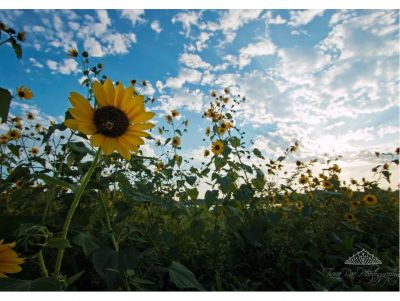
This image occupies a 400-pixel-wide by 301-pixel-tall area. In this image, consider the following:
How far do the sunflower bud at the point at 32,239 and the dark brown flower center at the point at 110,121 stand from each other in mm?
285

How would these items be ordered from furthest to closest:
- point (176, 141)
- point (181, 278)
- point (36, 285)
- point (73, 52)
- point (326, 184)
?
1. point (326, 184)
2. point (176, 141)
3. point (73, 52)
4. point (181, 278)
5. point (36, 285)

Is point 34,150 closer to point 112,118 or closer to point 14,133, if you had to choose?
point 14,133

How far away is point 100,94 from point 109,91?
3 cm

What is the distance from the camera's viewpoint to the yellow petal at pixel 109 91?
927mm

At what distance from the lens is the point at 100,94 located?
92 cm

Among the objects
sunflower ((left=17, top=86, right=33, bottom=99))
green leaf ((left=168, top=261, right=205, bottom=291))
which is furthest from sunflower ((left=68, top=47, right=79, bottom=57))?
green leaf ((left=168, top=261, right=205, bottom=291))

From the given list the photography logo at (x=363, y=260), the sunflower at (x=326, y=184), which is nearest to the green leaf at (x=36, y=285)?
the photography logo at (x=363, y=260)

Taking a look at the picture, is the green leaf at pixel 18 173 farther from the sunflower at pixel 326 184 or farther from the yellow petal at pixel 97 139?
the sunflower at pixel 326 184

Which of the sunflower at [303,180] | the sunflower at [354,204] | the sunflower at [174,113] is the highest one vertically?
the sunflower at [174,113]

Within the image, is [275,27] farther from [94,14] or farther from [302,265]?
[302,265]

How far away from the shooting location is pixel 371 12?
194cm

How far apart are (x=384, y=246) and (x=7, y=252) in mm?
2295

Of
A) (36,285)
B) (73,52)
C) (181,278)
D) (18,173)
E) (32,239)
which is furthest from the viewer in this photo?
(73,52)

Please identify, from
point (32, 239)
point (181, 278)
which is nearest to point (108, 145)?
point (32, 239)
